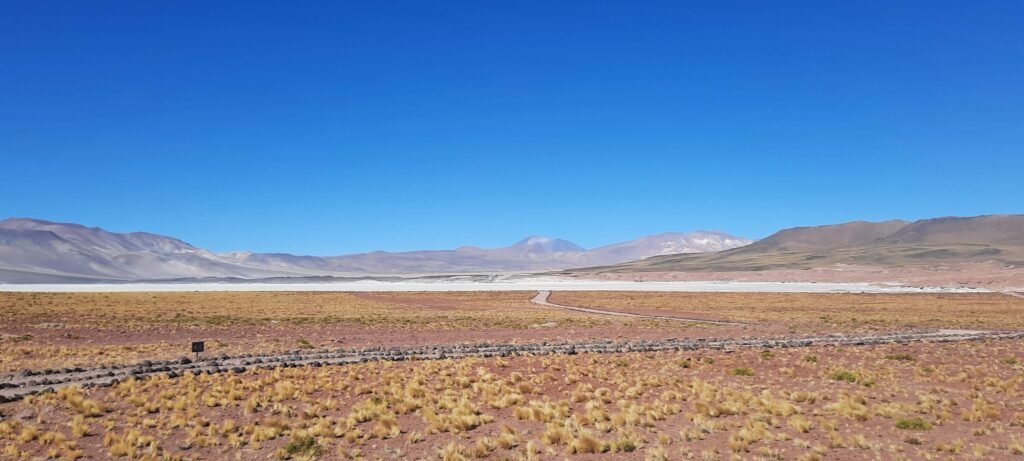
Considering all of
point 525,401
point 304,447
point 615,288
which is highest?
point 615,288

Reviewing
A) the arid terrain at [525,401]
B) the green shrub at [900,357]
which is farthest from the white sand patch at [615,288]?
the green shrub at [900,357]

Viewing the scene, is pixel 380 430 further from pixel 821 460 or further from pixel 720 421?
pixel 821 460

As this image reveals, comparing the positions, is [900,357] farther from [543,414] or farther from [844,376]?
[543,414]

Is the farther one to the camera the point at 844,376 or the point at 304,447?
the point at 844,376

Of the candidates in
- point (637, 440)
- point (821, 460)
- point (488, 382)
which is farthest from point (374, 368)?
point (821, 460)

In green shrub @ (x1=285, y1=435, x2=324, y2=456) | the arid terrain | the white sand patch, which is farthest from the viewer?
the white sand patch

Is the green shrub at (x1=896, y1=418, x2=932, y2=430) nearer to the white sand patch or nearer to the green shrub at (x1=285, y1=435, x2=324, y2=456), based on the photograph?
the green shrub at (x1=285, y1=435, x2=324, y2=456)

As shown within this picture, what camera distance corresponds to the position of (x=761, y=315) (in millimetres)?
55406

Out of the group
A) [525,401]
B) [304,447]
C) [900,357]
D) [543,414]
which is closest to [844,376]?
[900,357]

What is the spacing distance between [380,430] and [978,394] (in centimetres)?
1513

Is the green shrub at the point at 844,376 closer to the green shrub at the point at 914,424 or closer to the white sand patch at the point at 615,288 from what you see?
the green shrub at the point at 914,424

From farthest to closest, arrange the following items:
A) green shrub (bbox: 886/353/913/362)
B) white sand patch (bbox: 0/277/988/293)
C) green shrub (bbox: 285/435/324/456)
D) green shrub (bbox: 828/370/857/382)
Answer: white sand patch (bbox: 0/277/988/293)
green shrub (bbox: 886/353/913/362)
green shrub (bbox: 828/370/857/382)
green shrub (bbox: 285/435/324/456)

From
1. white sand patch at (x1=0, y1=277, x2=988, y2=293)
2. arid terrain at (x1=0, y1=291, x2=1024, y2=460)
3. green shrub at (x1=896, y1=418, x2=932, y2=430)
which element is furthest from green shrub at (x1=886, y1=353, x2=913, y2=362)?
white sand patch at (x1=0, y1=277, x2=988, y2=293)

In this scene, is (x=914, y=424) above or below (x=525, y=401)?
below
